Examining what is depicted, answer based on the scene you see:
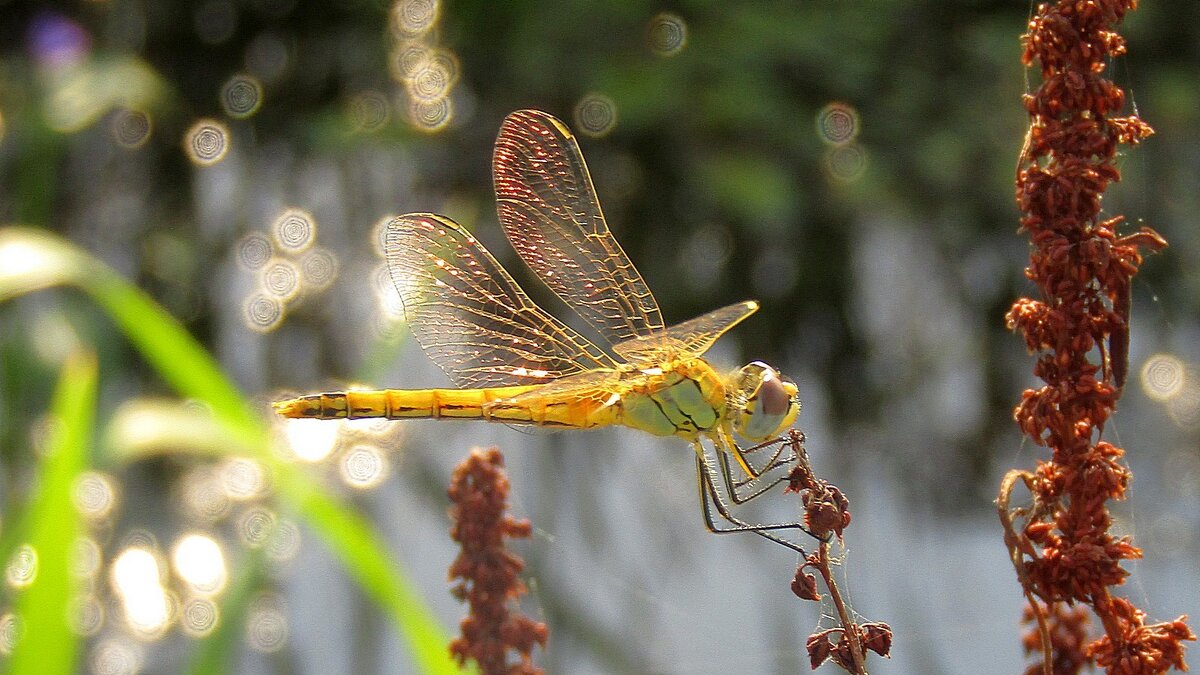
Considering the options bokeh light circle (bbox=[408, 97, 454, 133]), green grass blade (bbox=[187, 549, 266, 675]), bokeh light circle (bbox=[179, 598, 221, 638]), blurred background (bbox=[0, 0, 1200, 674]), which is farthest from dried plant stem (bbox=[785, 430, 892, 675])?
bokeh light circle (bbox=[179, 598, 221, 638])

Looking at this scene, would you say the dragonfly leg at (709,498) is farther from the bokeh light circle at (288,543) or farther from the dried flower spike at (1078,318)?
the bokeh light circle at (288,543)

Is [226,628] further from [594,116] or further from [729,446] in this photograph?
[594,116]

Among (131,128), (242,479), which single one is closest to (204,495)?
(242,479)

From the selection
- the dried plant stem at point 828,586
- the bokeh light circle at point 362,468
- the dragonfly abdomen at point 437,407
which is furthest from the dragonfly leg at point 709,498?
the bokeh light circle at point 362,468

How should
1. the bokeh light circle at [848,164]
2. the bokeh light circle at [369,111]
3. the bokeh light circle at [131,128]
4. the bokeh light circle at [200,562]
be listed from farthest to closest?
the bokeh light circle at [131,128]
the bokeh light circle at [200,562]
the bokeh light circle at [369,111]
the bokeh light circle at [848,164]

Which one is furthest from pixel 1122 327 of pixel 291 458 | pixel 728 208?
pixel 291 458

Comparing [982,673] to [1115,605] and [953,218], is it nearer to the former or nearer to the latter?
[1115,605]
